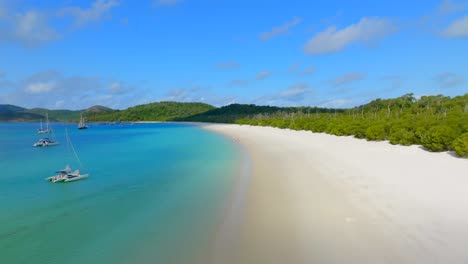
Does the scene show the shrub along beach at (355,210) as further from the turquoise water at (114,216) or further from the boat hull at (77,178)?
the boat hull at (77,178)

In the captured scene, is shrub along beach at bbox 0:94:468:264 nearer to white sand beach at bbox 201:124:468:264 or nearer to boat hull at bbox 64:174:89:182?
white sand beach at bbox 201:124:468:264

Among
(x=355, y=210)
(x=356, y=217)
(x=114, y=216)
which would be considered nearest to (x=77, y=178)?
(x=114, y=216)

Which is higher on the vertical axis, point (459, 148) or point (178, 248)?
point (459, 148)

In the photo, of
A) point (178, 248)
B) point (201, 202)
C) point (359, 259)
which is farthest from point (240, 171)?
point (359, 259)

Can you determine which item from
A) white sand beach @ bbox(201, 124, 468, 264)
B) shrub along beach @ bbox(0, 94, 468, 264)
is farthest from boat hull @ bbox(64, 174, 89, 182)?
white sand beach @ bbox(201, 124, 468, 264)

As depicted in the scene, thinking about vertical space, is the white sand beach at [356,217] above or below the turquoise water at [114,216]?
above

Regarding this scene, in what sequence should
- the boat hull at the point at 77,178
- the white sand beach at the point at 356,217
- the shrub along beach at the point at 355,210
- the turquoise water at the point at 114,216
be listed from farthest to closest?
the boat hull at the point at 77,178, the turquoise water at the point at 114,216, the shrub along beach at the point at 355,210, the white sand beach at the point at 356,217

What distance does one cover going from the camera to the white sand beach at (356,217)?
819cm

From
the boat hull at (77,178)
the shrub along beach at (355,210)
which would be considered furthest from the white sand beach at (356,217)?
the boat hull at (77,178)

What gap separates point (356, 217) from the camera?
35.0 ft

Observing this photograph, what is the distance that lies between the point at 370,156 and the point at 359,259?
1610cm

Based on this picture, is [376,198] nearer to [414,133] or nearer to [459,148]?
[459,148]

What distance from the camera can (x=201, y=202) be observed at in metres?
14.5

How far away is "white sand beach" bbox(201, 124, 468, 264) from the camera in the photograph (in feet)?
26.9
